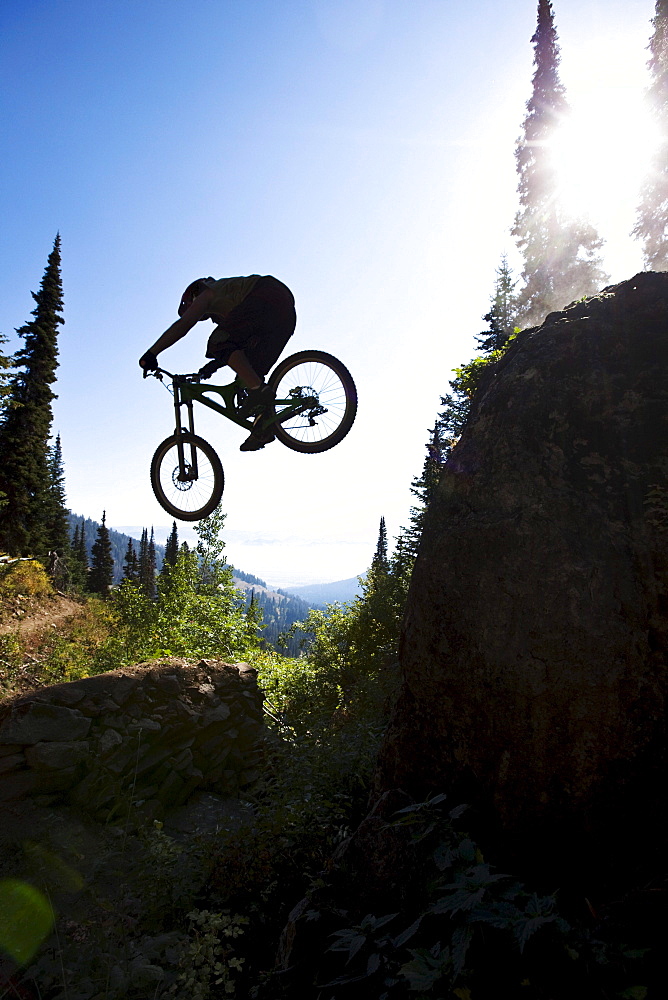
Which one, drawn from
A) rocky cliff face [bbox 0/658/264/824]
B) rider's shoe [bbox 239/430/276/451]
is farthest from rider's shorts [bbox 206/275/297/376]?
rocky cliff face [bbox 0/658/264/824]

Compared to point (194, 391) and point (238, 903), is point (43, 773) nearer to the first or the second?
point (238, 903)

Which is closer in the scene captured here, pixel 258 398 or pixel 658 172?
pixel 258 398

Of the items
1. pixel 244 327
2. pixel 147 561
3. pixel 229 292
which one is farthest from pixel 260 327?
pixel 147 561

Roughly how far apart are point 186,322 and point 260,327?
34.0 inches

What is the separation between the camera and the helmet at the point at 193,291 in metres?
5.37

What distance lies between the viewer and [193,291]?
5.52 metres

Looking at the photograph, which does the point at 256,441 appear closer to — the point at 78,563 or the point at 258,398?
the point at 258,398

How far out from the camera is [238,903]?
163 inches

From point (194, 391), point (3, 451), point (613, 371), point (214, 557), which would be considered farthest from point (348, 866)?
point (3, 451)

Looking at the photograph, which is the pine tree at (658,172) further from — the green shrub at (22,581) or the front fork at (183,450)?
the green shrub at (22,581)

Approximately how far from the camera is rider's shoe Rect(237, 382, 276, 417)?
5465mm

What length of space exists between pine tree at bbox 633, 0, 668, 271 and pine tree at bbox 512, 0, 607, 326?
1.57 m

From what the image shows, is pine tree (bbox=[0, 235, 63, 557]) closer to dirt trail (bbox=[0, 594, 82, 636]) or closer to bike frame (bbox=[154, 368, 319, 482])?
dirt trail (bbox=[0, 594, 82, 636])

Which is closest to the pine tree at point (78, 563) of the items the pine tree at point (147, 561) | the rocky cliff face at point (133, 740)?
the pine tree at point (147, 561)
